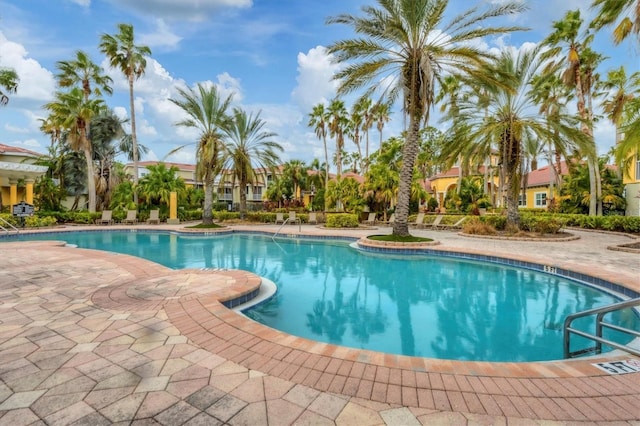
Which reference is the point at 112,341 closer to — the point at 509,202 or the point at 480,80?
the point at 480,80

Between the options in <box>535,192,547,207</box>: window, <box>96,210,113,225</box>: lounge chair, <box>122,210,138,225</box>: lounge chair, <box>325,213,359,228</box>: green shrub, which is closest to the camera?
<box>325,213,359,228</box>: green shrub

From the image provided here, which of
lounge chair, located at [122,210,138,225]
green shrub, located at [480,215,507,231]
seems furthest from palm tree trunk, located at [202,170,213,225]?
green shrub, located at [480,215,507,231]

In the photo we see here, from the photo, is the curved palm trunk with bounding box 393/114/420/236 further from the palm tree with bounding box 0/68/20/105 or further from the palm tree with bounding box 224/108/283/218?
the palm tree with bounding box 0/68/20/105

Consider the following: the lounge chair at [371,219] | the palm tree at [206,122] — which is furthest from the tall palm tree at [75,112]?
the lounge chair at [371,219]

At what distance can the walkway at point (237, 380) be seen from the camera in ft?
7.86

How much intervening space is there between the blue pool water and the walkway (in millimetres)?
1340

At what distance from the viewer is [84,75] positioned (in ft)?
77.0

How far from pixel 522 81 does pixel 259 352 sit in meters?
16.7

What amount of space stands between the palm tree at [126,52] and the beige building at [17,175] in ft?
21.0

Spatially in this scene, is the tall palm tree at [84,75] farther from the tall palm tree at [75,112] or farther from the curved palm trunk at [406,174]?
the curved palm trunk at [406,174]

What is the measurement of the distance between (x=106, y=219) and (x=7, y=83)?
371 inches

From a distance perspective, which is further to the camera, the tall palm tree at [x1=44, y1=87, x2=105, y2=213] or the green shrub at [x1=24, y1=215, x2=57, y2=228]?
the tall palm tree at [x1=44, y1=87, x2=105, y2=213]

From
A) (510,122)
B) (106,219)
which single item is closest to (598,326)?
(510,122)

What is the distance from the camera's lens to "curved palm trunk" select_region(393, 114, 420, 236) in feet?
43.4
